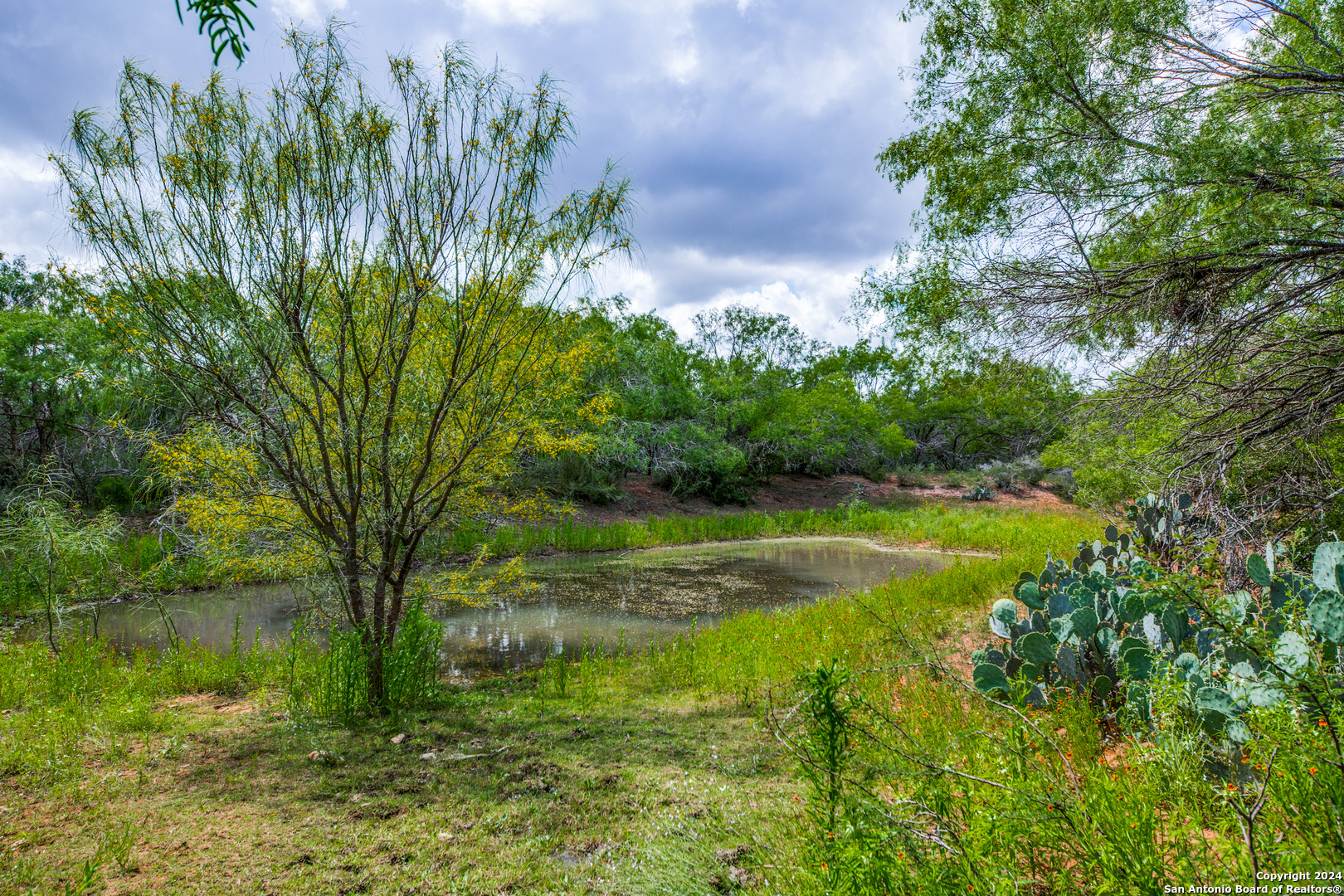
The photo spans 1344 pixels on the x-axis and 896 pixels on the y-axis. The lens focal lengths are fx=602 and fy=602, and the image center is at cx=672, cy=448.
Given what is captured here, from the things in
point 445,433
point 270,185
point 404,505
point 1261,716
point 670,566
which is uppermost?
point 270,185

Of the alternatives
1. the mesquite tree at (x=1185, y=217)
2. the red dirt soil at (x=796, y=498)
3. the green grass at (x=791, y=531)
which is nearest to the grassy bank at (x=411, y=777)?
the mesquite tree at (x=1185, y=217)

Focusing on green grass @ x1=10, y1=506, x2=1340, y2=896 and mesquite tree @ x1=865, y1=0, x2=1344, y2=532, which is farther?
mesquite tree @ x1=865, y1=0, x2=1344, y2=532

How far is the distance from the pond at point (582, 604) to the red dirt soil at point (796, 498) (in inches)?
198

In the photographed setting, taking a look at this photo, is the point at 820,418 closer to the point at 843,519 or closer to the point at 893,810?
the point at 843,519

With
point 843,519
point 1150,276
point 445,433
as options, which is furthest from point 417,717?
point 843,519

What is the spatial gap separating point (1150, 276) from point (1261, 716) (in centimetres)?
487

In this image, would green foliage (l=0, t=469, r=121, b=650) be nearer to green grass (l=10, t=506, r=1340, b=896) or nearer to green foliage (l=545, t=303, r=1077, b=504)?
green grass (l=10, t=506, r=1340, b=896)

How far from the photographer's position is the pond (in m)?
7.50

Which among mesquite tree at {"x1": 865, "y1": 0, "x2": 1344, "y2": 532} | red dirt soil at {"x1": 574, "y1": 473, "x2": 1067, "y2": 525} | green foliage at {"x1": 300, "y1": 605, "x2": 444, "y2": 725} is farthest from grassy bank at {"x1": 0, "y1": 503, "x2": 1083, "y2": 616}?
mesquite tree at {"x1": 865, "y1": 0, "x2": 1344, "y2": 532}

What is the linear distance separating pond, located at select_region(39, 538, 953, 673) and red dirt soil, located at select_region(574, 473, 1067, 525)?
5.03 meters

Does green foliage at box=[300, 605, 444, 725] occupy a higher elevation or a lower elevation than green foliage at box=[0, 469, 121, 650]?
lower

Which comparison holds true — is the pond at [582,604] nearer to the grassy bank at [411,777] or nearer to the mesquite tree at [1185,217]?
the grassy bank at [411,777]

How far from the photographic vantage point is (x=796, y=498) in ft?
88.4

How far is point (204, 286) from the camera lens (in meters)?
4.19
